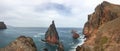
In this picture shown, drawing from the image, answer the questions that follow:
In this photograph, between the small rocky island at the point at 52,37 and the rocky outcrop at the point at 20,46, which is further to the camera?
the small rocky island at the point at 52,37

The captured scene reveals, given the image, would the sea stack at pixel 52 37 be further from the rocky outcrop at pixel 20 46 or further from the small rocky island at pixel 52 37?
the rocky outcrop at pixel 20 46

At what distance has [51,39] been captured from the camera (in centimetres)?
15412

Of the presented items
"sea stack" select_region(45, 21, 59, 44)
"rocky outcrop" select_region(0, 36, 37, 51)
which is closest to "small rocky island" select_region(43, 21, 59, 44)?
"sea stack" select_region(45, 21, 59, 44)

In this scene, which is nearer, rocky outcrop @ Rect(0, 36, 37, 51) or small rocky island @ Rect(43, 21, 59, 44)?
rocky outcrop @ Rect(0, 36, 37, 51)

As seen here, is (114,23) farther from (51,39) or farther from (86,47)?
(51,39)

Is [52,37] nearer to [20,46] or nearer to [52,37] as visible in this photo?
[52,37]

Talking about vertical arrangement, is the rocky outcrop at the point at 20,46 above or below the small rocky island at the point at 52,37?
above

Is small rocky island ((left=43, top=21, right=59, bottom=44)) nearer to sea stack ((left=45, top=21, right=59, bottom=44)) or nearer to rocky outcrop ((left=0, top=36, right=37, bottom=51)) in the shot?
sea stack ((left=45, top=21, right=59, bottom=44))

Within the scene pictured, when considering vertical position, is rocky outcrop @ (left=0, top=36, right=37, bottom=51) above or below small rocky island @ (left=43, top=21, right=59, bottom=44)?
above

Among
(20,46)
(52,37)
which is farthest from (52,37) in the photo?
(20,46)

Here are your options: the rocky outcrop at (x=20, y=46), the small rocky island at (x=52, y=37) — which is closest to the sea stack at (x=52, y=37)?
the small rocky island at (x=52, y=37)

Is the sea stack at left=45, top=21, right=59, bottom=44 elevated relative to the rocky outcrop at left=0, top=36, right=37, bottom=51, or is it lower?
lower

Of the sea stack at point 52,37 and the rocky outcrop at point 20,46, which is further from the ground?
the rocky outcrop at point 20,46

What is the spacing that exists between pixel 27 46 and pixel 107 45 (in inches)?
801
